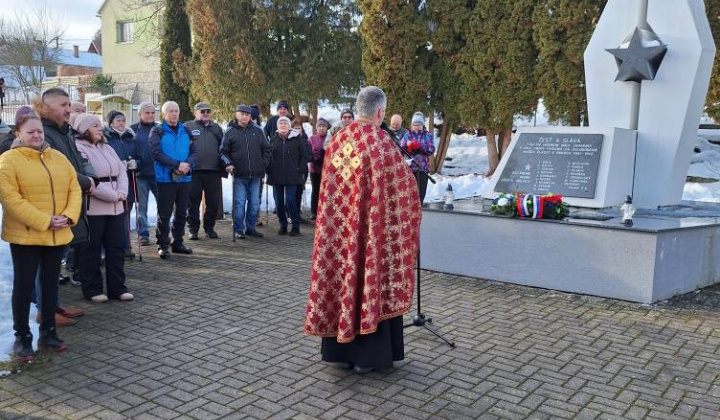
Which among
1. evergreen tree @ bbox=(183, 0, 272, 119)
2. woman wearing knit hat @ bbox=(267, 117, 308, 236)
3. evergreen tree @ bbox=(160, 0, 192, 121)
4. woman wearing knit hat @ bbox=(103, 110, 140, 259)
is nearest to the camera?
woman wearing knit hat @ bbox=(103, 110, 140, 259)

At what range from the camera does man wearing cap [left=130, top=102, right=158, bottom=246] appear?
7.95 metres

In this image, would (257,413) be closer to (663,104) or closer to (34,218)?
Result: (34,218)

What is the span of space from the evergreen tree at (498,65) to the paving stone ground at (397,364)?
358 inches

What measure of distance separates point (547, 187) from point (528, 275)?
1434 millimetres

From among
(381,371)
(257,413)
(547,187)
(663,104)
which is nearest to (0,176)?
(257,413)

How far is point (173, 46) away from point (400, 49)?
22.5 ft

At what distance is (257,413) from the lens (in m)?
3.71

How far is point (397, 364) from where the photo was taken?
4531 millimetres

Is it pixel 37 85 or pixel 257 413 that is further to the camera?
pixel 37 85

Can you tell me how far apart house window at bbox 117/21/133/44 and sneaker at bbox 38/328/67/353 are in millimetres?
30748

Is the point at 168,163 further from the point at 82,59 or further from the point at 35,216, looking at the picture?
the point at 82,59

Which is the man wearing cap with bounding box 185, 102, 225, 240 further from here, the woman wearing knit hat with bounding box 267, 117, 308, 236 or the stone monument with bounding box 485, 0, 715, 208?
the stone monument with bounding box 485, 0, 715, 208

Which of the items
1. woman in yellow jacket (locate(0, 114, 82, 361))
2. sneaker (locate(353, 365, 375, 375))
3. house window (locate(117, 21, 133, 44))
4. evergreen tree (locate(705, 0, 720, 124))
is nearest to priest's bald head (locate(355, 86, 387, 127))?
sneaker (locate(353, 365, 375, 375))

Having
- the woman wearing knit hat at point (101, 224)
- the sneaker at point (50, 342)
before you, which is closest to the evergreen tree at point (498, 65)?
the woman wearing knit hat at point (101, 224)
